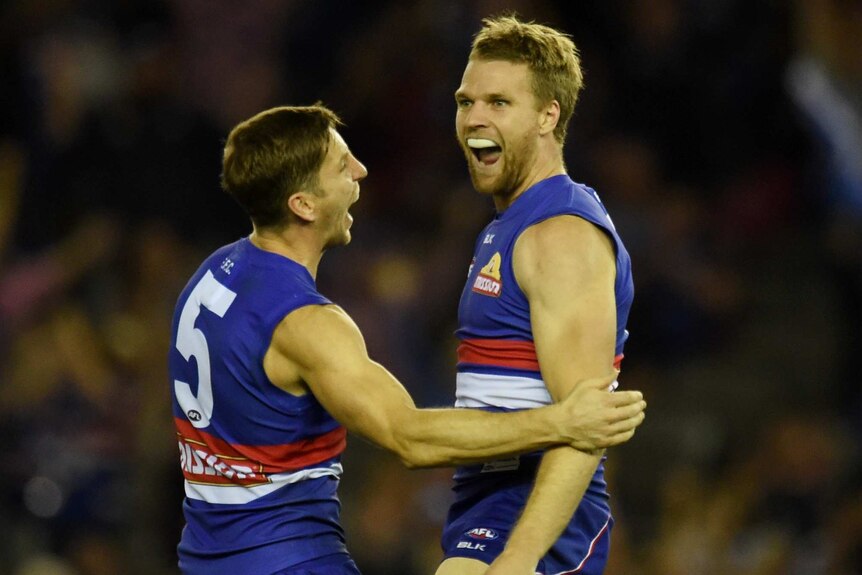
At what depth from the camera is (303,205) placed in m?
4.92

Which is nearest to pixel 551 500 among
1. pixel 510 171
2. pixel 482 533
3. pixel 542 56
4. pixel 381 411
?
pixel 482 533

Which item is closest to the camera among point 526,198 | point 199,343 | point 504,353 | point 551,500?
point 551,500

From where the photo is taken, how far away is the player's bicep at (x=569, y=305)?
14.4 feet

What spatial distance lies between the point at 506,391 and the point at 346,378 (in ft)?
1.67

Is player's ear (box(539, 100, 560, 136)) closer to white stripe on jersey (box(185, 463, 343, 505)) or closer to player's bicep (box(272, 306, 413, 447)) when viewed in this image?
player's bicep (box(272, 306, 413, 447))

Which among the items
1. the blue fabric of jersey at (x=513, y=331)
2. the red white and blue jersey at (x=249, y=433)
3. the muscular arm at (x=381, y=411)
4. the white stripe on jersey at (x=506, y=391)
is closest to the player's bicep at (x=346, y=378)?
the muscular arm at (x=381, y=411)

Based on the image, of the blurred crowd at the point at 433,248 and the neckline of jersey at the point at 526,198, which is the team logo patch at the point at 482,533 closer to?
the neckline of jersey at the point at 526,198

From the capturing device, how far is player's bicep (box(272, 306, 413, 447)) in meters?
4.55

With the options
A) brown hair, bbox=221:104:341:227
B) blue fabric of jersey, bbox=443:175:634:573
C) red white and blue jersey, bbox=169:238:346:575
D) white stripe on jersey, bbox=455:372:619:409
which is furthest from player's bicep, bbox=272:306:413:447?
brown hair, bbox=221:104:341:227

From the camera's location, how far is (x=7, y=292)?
9148mm

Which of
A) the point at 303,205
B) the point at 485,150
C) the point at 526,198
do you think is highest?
the point at 485,150

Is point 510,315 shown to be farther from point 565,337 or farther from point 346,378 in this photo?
point 346,378

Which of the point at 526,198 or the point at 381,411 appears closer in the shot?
the point at 381,411

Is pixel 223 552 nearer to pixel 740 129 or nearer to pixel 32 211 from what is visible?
pixel 32 211
